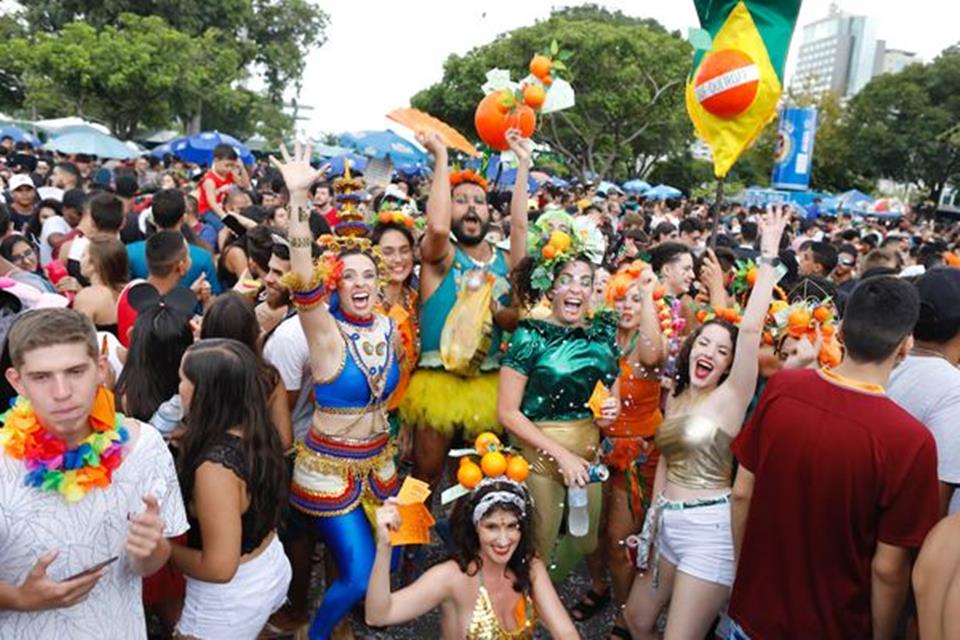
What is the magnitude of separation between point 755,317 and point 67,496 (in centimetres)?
246

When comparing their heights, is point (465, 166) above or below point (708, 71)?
below

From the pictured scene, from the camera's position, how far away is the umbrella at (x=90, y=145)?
18.5 meters

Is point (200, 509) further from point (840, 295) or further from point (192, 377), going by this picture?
point (840, 295)

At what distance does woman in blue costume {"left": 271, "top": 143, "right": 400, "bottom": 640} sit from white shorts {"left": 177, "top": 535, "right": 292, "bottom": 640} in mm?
527

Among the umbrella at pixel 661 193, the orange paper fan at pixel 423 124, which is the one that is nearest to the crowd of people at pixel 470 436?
the orange paper fan at pixel 423 124

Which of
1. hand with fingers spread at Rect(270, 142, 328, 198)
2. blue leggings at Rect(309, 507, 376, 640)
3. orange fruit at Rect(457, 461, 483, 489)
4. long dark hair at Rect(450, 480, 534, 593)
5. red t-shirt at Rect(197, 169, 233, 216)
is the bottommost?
blue leggings at Rect(309, 507, 376, 640)

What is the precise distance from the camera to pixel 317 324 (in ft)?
10.9

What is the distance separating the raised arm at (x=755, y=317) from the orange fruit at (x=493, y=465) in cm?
104

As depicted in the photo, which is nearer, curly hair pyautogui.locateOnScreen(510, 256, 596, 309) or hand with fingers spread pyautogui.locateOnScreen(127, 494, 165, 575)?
hand with fingers spread pyautogui.locateOnScreen(127, 494, 165, 575)

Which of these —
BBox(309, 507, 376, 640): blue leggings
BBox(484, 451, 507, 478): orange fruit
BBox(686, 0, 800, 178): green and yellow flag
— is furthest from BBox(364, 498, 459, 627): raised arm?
BBox(686, 0, 800, 178): green and yellow flag

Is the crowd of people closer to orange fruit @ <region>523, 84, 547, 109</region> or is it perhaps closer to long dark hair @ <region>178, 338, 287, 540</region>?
long dark hair @ <region>178, 338, 287, 540</region>

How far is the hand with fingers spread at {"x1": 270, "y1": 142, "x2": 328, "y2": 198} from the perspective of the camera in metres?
3.22

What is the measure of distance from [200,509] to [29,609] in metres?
0.67

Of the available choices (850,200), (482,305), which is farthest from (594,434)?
(850,200)
